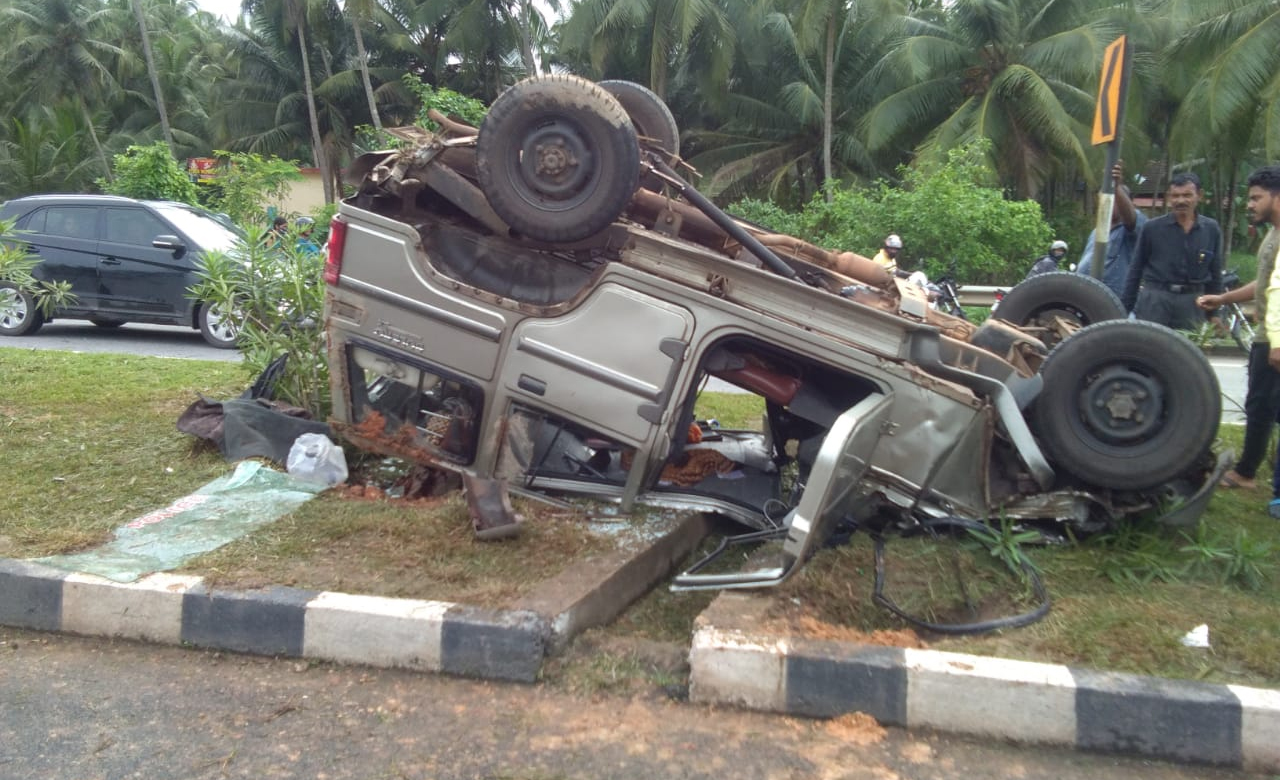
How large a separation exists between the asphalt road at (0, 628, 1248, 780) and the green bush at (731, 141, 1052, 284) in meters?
11.4

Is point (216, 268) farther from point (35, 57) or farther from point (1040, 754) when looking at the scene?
point (35, 57)

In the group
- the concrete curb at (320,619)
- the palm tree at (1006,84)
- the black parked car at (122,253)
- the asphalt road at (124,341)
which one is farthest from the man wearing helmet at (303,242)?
the palm tree at (1006,84)

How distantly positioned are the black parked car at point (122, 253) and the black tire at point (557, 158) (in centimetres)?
800

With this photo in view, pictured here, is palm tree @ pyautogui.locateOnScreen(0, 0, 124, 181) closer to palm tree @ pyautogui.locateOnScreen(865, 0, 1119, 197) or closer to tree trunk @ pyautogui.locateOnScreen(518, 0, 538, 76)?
tree trunk @ pyautogui.locateOnScreen(518, 0, 538, 76)

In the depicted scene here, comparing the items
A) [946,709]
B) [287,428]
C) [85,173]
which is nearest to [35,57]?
[85,173]

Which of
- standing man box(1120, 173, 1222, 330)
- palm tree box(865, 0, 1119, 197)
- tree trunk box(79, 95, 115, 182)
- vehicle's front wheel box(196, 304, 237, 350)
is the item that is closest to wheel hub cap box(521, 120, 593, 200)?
standing man box(1120, 173, 1222, 330)

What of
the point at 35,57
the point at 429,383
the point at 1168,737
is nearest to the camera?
the point at 1168,737

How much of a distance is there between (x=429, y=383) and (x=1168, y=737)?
10.1 feet

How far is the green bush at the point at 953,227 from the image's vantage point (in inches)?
555

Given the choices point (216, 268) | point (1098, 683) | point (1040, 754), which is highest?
point (216, 268)

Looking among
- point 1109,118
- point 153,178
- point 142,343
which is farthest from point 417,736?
point 153,178

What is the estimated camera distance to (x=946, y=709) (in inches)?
114

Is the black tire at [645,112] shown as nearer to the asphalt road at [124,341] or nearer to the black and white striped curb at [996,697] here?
the black and white striped curb at [996,697]

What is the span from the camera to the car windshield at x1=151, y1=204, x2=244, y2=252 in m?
11.3
